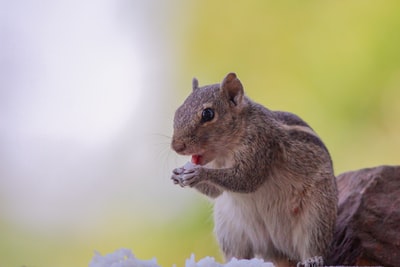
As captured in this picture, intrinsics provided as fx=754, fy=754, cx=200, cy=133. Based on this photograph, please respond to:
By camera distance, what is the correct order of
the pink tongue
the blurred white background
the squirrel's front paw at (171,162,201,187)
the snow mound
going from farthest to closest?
the blurred white background → the pink tongue → the squirrel's front paw at (171,162,201,187) → the snow mound

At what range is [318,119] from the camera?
2.32 metres

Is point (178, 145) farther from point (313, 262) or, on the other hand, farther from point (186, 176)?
point (313, 262)

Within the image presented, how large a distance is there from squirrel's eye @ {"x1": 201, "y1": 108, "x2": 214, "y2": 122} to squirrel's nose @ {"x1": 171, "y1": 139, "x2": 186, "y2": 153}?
0.08 meters

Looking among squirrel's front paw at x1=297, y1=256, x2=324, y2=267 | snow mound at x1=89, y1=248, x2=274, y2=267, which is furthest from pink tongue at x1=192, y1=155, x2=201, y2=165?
snow mound at x1=89, y1=248, x2=274, y2=267

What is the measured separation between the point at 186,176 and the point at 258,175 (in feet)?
0.62

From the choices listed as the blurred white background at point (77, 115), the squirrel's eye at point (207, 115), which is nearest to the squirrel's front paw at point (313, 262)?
the squirrel's eye at point (207, 115)

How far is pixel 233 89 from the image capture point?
66.8 inches

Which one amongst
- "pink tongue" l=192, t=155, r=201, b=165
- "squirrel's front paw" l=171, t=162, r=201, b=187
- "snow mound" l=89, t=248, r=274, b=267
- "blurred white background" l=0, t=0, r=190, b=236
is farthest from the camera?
"blurred white background" l=0, t=0, r=190, b=236

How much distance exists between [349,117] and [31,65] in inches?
38.8

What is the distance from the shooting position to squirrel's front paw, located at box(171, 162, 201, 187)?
154 cm

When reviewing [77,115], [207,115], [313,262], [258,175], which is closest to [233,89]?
[207,115]

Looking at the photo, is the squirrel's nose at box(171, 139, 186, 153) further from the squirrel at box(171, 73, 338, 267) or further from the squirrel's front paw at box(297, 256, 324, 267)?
the squirrel's front paw at box(297, 256, 324, 267)

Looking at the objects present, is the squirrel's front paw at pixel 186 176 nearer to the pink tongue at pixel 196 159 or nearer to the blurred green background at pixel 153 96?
the pink tongue at pixel 196 159

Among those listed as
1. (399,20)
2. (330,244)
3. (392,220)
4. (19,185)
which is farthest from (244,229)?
(399,20)
